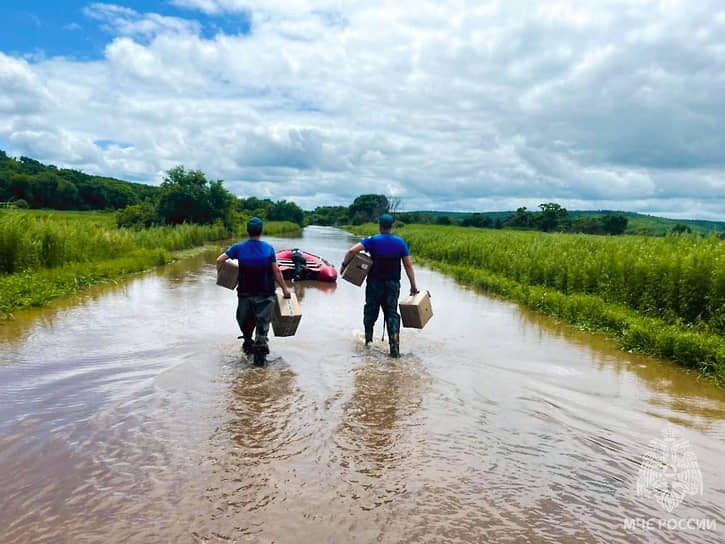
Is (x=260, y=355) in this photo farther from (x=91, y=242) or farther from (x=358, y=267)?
(x=91, y=242)

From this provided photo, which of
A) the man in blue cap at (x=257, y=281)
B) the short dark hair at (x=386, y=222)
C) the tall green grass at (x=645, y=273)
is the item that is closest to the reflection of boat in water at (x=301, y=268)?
the tall green grass at (x=645, y=273)

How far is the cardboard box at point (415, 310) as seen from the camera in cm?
837

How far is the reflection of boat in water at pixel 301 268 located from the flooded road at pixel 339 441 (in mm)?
7715

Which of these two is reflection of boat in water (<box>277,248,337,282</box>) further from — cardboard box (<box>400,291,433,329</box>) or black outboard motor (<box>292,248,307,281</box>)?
cardboard box (<box>400,291,433,329</box>)

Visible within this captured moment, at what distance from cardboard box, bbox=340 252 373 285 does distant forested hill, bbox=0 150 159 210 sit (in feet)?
164

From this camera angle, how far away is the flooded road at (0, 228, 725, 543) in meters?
3.60

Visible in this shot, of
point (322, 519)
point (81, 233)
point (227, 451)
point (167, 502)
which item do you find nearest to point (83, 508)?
point (167, 502)

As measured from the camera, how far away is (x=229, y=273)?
7.87m

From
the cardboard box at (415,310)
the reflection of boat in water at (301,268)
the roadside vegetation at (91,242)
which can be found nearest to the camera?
the cardboard box at (415,310)

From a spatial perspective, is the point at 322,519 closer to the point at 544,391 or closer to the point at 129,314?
the point at 544,391

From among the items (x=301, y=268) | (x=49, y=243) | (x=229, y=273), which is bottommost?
(x=301, y=268)

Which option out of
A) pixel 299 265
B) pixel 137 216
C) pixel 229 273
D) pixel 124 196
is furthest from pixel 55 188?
pixel 229 273

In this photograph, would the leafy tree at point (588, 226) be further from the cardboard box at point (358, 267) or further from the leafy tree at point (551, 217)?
the cardboard box at point (358, 267)

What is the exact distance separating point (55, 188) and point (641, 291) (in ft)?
231
